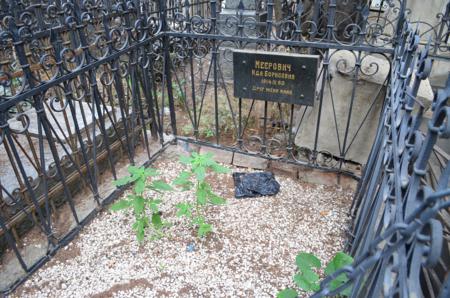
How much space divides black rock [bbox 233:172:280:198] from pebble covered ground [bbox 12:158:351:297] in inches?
3.2

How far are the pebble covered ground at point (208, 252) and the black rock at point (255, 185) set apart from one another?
8 cm

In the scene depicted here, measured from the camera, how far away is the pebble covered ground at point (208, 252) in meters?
2.52

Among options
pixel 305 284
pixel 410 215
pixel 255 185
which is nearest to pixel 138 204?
pixel 255 185

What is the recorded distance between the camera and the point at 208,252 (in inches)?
110

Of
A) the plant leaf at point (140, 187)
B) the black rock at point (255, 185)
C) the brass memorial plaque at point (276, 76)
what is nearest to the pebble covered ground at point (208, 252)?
the black rock at point (255, 185)

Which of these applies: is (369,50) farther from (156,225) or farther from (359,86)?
(156,225)

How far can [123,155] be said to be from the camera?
4016mm

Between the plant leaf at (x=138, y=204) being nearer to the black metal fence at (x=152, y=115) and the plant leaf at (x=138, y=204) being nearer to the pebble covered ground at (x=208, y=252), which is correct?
the pebble covered ground at (x=208, y=252)

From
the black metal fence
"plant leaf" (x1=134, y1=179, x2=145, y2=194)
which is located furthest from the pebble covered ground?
"plant leaf" (x1=134, y1=179, x2=145, y2=194)

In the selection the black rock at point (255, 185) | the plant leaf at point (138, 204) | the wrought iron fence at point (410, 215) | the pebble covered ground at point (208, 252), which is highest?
the wrought iron fence at point (410, 215)

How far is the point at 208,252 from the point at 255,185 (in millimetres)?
964

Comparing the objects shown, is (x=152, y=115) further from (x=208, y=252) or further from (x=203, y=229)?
(x=208, y=252)

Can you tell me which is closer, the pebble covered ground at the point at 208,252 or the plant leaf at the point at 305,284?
the plant leaf at the point at 305,284

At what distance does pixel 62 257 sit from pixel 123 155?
58.5 inches
